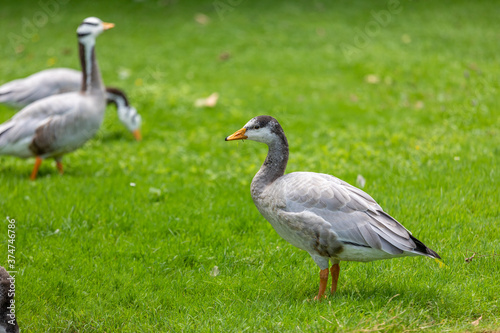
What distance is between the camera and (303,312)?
3822mm

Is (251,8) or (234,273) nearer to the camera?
(234,273)

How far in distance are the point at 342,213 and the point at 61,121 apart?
489 cm

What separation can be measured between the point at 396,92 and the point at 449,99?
1.32 meters

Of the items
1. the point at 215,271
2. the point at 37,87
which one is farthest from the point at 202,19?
the point at 215,271

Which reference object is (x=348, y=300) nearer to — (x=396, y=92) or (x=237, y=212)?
(x=237, y=212)

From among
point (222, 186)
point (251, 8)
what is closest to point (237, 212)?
point (222, 186)

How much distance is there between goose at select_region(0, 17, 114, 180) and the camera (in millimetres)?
7109

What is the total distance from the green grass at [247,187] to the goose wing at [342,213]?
50 centimetres

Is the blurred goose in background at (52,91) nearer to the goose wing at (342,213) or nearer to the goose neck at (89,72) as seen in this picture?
the goose neck at (89,72)

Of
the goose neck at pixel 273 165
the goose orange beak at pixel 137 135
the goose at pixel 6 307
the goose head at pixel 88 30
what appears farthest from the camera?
the goose orange beak at pixel 137 135

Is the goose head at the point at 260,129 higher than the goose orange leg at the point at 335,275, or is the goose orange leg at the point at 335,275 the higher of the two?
the goose head at the point at 260,129

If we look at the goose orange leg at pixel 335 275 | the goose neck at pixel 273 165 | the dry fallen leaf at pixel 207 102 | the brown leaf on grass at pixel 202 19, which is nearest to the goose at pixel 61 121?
the dry fallen leaf at pixel 207 102

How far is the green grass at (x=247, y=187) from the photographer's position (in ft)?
13.1

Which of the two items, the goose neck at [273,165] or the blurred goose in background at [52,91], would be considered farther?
the blurred goose in background at [52,91]
